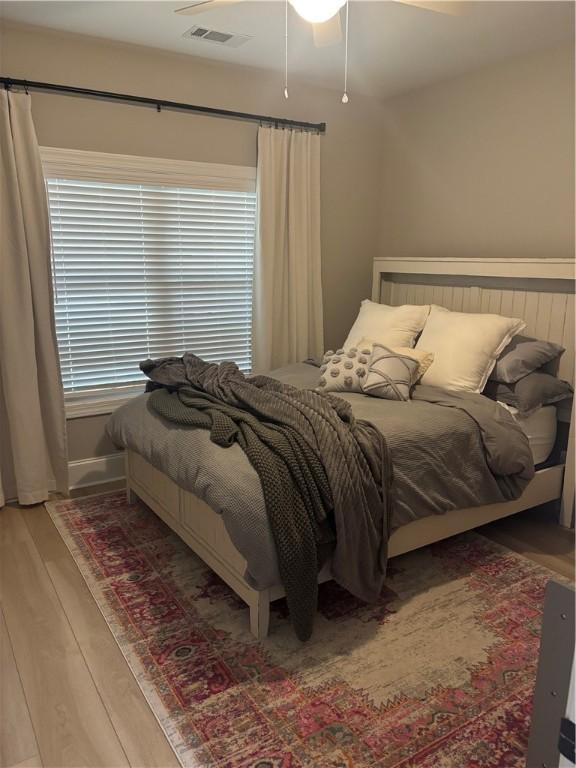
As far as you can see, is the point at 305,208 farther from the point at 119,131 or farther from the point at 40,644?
the point at 40,644

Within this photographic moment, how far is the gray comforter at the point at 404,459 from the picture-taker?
2057 millimetres

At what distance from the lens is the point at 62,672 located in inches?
79.5

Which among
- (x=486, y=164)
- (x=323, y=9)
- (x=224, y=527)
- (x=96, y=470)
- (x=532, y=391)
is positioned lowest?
(x=96, y=470)

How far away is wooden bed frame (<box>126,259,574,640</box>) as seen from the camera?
2.33 m

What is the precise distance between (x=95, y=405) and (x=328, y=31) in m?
2.46

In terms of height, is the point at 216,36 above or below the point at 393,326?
above

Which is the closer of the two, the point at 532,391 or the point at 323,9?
the point at 323,9

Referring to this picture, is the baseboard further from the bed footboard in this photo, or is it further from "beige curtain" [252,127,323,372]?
"beige curtain" [252,127,323,372]

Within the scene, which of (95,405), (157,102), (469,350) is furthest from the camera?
(95,405)

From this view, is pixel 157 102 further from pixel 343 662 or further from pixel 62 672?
pixel 343 662

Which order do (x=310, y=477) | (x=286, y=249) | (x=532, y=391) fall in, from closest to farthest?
(x=310, y=477) < (x=532, y=391) < (x=286, y=249)

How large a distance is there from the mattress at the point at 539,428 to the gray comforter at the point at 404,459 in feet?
0.51

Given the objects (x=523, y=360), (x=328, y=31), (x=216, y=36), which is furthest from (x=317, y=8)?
(x=523, y=360)

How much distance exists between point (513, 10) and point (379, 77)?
1216mm
